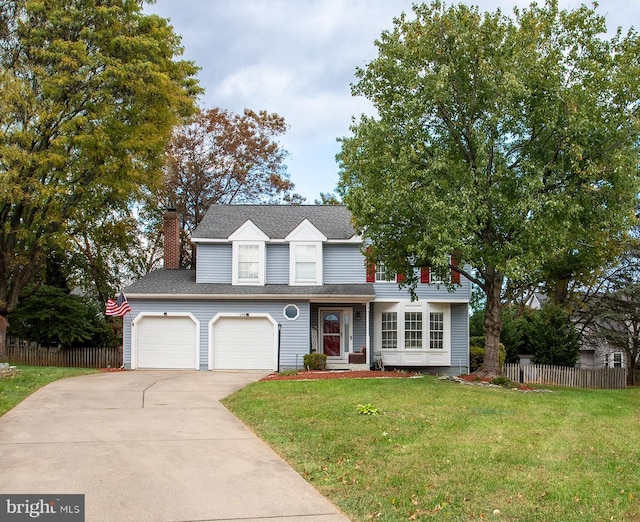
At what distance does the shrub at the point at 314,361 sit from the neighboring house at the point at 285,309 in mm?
862

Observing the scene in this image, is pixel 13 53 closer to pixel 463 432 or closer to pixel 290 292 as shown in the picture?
pixel 290 292

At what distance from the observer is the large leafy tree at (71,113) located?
22344 mm

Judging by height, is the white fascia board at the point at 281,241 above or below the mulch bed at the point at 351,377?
above

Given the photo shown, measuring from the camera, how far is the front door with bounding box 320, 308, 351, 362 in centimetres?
2411

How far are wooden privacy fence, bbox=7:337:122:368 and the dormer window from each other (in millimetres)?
6558

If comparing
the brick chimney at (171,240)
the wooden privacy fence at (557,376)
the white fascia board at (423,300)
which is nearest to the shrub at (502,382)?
the wooden privacy fence at (557,376)

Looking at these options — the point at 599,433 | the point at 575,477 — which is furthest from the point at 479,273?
the point at 575,477

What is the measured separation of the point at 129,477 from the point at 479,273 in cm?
1402

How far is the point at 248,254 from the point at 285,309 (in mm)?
2734

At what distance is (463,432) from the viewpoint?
31.1ft

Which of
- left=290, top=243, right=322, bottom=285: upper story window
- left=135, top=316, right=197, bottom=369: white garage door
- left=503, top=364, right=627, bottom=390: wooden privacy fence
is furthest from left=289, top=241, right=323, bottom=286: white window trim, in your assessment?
left=503, top=364, right=627, bottom=390: wooden privacy fence

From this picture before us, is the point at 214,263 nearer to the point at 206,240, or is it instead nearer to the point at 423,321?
the point at 206,240

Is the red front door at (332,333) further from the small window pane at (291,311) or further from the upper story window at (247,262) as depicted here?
the upper story window at (247,262)

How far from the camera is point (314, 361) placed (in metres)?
22.0
